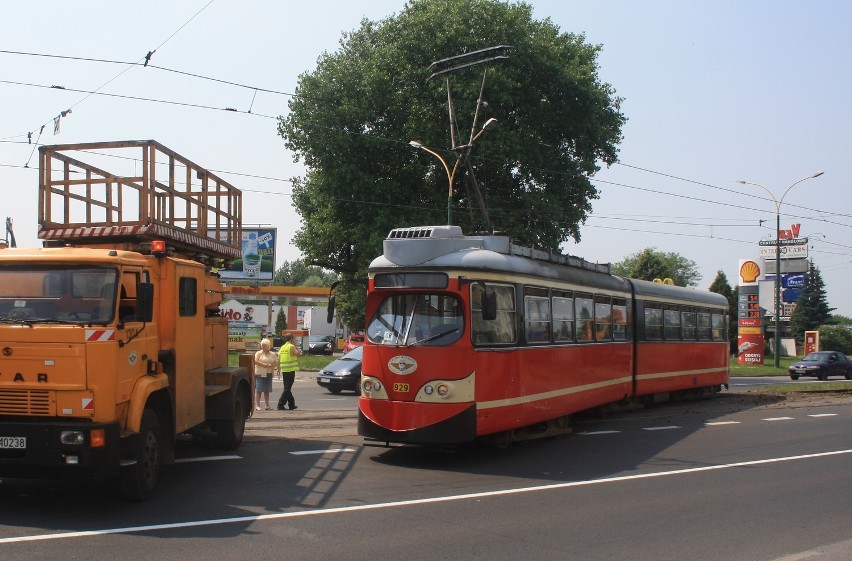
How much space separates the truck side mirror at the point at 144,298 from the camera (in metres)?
8.49

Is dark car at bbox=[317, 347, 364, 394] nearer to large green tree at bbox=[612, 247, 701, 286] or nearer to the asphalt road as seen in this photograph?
the asphalt road

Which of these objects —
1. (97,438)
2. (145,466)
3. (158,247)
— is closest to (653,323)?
(158,247)

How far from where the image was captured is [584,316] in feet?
50.0

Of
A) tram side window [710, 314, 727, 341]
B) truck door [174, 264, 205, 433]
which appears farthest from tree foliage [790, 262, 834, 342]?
truck door [174, 264, 205, 433]

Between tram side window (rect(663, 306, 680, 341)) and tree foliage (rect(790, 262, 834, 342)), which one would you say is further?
tree foliage (rect(790, 262, 834, 342))

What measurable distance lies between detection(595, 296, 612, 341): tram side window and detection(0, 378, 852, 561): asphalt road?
265cm

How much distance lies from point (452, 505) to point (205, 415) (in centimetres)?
419

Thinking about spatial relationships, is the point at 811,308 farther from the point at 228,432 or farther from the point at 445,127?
the point at 228,432

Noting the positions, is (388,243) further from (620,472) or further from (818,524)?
(818,524)

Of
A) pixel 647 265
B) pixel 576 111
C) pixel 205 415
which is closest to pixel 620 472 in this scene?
pixel 205 415

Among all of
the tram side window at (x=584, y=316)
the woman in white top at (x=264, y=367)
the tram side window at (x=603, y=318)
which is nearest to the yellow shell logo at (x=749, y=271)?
the tram side window at (x=603, y=318)

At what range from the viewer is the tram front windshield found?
11297 millimetres

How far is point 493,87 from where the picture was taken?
3142cm

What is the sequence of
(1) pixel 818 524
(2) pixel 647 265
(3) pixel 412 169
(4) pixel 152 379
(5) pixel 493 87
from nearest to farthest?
(1) pixel 818 524
(4) pixel 152 379
(5) pixel 493 87
(3) pixel 412 169
(2) pixel 647 265
